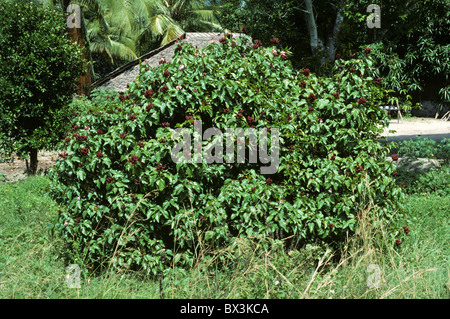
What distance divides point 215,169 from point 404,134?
1221 cm

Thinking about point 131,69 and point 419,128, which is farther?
point 131,69

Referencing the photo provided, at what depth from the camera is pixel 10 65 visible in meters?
→ 7.59

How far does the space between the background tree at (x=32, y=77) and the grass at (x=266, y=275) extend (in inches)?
153

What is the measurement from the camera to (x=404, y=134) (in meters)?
14.3

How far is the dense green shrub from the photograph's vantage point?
3.48 meters

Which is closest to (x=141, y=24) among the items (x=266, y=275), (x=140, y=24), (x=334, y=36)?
(x=140, y=24)

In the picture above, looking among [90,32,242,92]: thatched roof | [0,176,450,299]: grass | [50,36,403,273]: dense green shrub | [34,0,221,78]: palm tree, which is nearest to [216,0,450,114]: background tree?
[50,36,403,273]: dense green shrub

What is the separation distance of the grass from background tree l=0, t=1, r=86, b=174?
12.7ft

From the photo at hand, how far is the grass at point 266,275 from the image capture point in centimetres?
303

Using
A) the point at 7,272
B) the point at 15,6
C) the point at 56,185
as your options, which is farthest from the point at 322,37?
the point at 7,272

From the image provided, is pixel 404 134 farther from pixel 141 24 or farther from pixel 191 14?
pixel 191 14

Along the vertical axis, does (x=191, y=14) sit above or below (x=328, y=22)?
above
